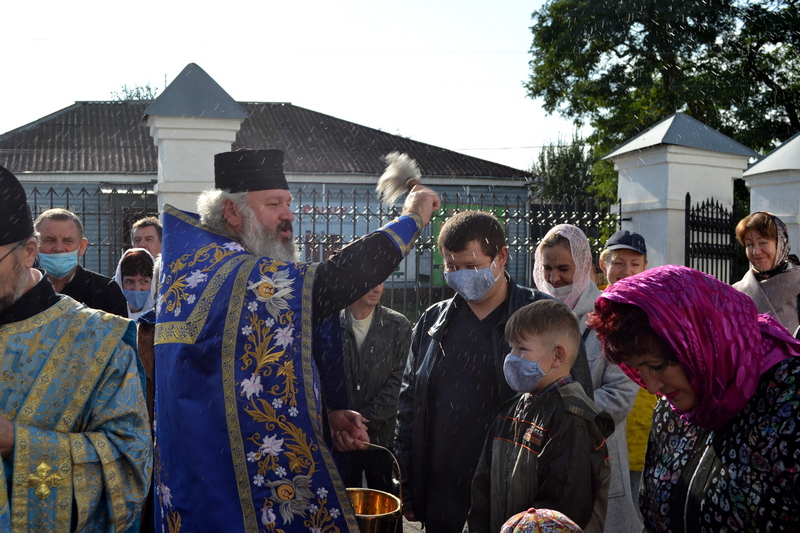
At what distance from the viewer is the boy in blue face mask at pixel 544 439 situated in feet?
8.51

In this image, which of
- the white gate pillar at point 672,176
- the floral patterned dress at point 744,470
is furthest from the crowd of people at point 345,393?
the white gate pillar at point 672,176

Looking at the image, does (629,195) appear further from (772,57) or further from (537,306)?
(772,57)

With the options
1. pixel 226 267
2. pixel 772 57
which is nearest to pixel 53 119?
pixel 772 57

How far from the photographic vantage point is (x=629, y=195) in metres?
8.00

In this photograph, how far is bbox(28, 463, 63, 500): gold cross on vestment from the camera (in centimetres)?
209

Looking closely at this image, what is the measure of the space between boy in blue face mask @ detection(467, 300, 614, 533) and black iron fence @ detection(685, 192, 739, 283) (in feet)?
17.1

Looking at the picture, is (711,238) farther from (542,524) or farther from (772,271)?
(542,524)

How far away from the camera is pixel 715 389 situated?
1853 mm

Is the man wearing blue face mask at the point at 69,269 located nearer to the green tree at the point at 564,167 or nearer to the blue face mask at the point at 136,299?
the blue face mask at the point at 136,299

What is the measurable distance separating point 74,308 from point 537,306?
5.32ft

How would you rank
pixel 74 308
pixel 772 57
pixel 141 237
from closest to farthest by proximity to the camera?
1. pixel 74 308
2. pixel 141 237
3. pixel 772 57

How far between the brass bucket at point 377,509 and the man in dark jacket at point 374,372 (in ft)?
4.06

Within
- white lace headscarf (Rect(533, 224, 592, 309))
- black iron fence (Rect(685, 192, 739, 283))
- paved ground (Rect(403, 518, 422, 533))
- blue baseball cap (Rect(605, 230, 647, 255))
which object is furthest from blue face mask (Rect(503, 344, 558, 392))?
black iron fence (Rect(685, 192, 739, 283))

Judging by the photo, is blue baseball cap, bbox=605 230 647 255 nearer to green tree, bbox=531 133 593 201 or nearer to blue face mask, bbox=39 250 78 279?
blue face mask, bbox=39 250 78 279
